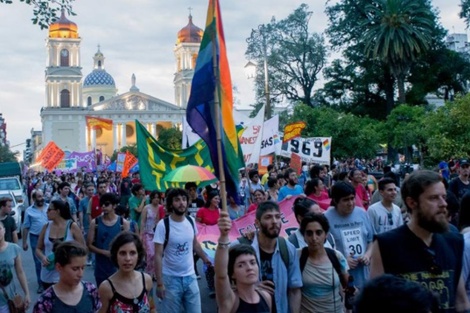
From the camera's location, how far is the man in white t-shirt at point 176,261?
19.6 feet

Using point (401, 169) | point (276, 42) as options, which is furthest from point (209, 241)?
point (276, 42)

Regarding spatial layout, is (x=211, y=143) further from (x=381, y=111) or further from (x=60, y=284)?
(x=381, y=111)

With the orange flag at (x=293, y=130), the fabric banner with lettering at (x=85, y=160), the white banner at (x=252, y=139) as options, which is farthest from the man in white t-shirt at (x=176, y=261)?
the fabric banner with lettering at (x=85, y=160)

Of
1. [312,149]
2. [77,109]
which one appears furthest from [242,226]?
[77,109]

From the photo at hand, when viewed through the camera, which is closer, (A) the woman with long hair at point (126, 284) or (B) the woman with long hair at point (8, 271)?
(A) the woman with long hair at point (126, 284)

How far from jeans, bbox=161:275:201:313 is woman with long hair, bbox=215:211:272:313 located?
2.09 m

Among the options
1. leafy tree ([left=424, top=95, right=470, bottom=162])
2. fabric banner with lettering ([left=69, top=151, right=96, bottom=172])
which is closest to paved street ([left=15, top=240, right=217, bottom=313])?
leafy tree ([left=424, top=95, right=470, bottom=162])

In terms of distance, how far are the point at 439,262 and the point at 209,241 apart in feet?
16.8

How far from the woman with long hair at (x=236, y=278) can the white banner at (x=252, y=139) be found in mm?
10662

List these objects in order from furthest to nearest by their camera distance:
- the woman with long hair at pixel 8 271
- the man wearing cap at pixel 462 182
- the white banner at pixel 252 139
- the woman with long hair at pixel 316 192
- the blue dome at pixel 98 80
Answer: the blue dome at pixel 98 80, the white banner at pixel 252 139, the man wearing cap at pixel 462 182, the woman with long hair at pixel 316 192, the woman with long hair at pixel 8 271

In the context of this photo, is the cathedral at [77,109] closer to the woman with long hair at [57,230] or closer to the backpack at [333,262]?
the woman with long hair at [57,230]

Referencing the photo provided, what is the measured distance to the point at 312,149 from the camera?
20.0m

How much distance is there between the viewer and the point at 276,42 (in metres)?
46.4

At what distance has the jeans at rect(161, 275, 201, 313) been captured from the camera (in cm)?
595
